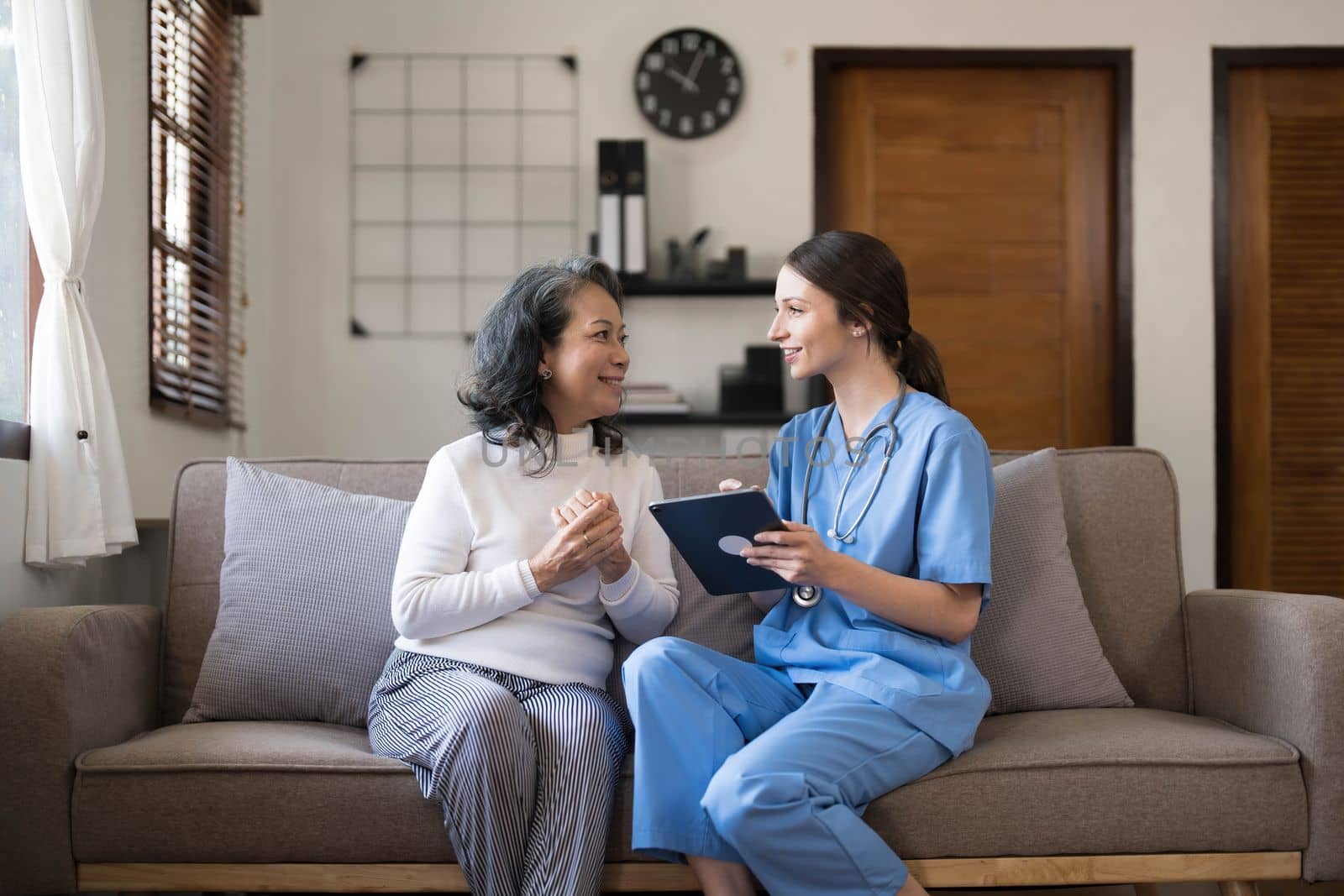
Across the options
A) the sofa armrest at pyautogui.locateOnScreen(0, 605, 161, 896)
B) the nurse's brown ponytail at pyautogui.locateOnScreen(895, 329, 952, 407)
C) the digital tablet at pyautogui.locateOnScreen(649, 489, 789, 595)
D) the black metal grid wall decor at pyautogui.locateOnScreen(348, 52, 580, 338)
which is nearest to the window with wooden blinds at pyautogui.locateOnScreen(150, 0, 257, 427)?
the black metal grid wall decor at pyautogui.locateOnScreen(348, 52, 580, 338)

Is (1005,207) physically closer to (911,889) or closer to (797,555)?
(797,555)

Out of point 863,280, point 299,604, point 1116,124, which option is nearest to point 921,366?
point 863,280

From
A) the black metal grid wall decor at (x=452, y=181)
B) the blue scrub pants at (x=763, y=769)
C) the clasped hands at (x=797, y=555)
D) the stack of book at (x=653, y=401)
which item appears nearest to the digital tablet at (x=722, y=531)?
the clasped hands at (x=797, y=555)

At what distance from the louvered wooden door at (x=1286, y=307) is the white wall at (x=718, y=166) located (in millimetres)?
123

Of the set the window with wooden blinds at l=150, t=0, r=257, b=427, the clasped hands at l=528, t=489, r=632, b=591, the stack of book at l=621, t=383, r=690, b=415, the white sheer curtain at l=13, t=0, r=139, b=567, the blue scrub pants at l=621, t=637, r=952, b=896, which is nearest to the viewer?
the blue scrub pants at l=621, t=637, r=952, b=896

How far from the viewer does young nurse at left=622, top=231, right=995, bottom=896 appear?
4.74 feet

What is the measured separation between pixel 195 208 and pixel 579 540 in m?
2.03

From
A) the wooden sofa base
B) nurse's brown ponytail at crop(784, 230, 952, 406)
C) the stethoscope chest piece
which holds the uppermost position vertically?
nurse's brown ponytail at crop(784, 230, 952, 406)

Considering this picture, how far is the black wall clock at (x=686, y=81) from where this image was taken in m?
3.83

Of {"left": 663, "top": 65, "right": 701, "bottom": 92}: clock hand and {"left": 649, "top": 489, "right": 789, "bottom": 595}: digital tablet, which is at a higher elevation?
{"left": 663, "top": 65, "right": 701, "bottom": 92}: clock hand

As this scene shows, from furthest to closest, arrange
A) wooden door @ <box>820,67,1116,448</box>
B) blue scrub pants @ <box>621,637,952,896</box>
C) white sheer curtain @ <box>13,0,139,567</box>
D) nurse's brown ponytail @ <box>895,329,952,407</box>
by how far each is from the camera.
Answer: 1. wooden door @ <box>820,67,1116,448</box>
2. white sheer curtain @ <box>13,0,139,567</box>
3. nurse's brown ponytail @ <box>895,329,952,407</box>
4. blue scrub pants @ <box>621,637,952,896</box>

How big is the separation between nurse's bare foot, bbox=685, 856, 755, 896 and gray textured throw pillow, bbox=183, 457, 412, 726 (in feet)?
2.12

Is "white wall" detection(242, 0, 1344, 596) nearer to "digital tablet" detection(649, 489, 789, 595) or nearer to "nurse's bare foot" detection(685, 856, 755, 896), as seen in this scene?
"digital tablet" detection(649, 489, 789, 595)

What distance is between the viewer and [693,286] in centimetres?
371
